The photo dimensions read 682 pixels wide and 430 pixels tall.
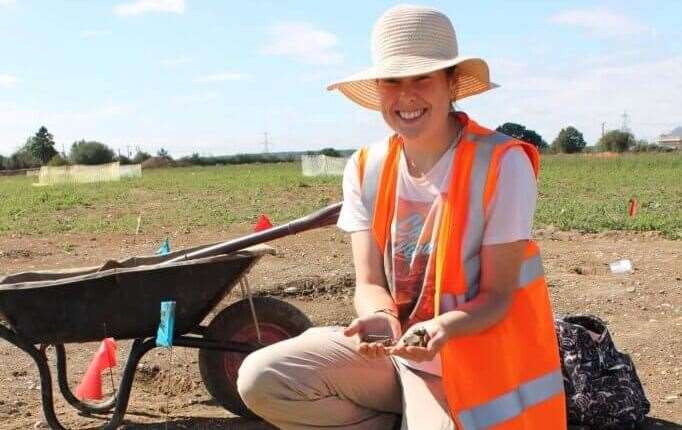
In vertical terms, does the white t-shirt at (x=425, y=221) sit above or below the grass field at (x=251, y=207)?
above

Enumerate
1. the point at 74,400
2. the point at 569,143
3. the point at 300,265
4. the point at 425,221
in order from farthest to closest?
the point at 569,143
the point at 300,265
the point at 74,400
the point at 425,221

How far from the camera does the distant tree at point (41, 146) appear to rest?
7750cm

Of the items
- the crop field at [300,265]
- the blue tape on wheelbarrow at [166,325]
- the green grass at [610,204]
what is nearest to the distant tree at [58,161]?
the crop field at [300,265]

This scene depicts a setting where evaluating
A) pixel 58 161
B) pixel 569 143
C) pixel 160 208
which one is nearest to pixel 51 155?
A: pixel 58 161

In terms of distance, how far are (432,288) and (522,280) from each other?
0.26m

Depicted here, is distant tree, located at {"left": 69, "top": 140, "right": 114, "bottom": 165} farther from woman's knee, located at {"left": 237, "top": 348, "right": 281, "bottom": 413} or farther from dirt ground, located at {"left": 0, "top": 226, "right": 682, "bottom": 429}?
woman's knee, located at {"left": 237, "top": 348, "right": 281, "bottom": 413}

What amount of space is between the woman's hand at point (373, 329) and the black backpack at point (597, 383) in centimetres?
142

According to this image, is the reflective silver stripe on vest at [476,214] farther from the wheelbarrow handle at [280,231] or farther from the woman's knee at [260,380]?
the wheelbarrow handle at [280,231]

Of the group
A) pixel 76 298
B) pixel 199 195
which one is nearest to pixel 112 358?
pixel 76 298

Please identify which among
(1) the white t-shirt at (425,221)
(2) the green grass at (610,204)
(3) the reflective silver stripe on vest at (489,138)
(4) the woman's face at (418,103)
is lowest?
(2) the green grass at (610,204)

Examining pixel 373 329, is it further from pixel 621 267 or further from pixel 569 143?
pixel 569 143

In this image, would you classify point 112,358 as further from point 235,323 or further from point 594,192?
point 594,192

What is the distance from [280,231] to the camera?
3.64 metres

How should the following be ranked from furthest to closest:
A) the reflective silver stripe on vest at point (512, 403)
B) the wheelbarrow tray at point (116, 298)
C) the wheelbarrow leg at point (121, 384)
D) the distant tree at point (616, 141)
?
the distant tree at point (616, 141) → the wheelbarrow leg at point (121, 384) → the wheelbarrow tray at point (116, 298) → the reflective silver stripe on vest at point (512, 403)
